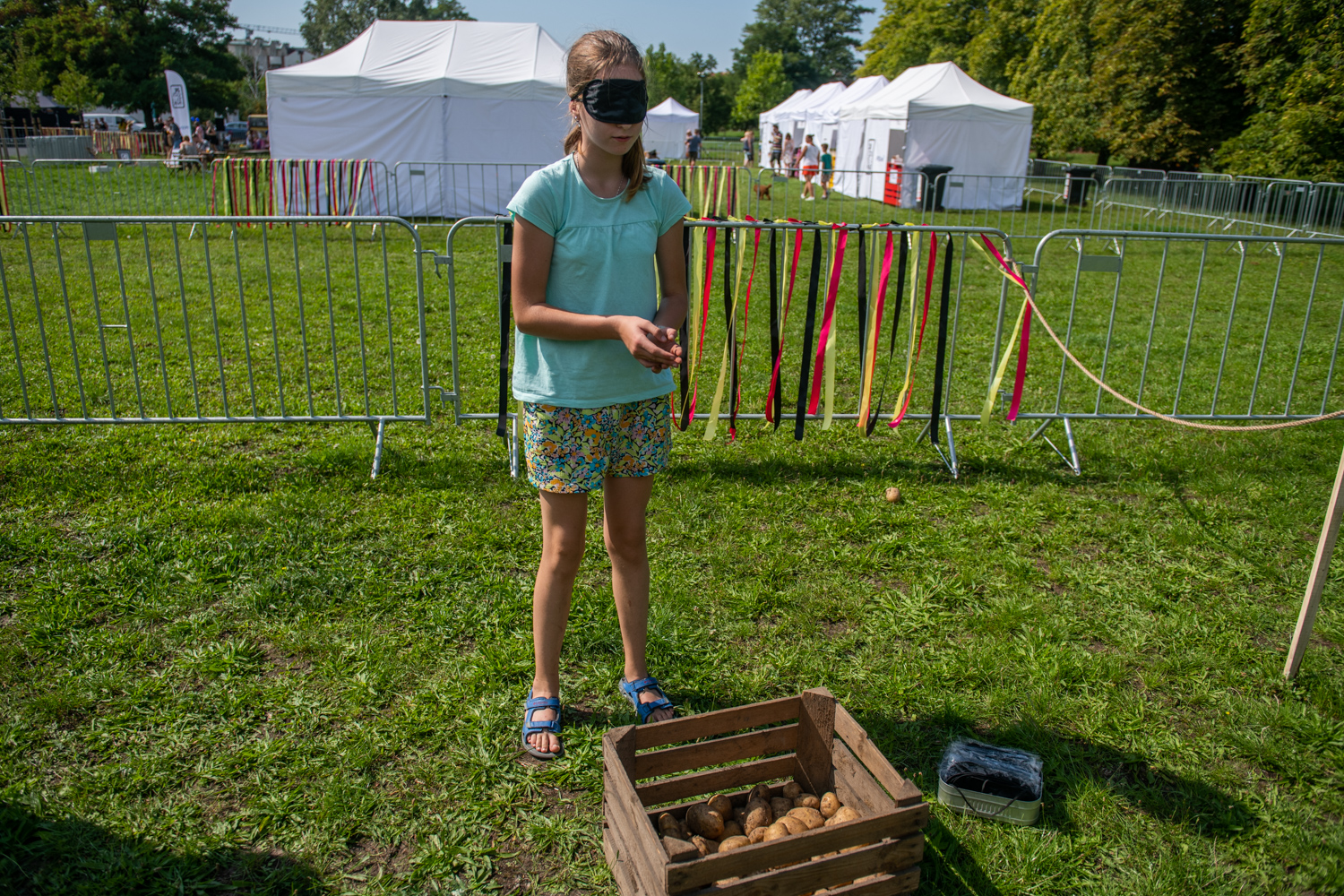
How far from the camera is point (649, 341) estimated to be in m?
2.31

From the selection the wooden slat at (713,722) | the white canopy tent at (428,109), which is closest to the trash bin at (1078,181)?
the white canopy tent at (428,109)

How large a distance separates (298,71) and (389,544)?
1557cm

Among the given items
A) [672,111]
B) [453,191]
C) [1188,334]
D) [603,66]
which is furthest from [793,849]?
[672,111]

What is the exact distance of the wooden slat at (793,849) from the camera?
1992 mm

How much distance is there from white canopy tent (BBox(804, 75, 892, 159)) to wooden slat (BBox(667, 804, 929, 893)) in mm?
28000

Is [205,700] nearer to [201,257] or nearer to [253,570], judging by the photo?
[253,570]

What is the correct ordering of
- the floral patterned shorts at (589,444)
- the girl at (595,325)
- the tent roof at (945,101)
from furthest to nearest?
1. the tent roof at (945,101)
2. the floral patterned shorts at (589,444)
3. the girl at (595,325)

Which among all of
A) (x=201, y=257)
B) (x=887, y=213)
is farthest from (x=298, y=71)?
(x=887, y=213)

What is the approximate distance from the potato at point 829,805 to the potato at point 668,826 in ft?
1.30

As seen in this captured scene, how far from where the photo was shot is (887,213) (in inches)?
819

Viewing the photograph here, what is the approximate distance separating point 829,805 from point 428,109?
17.2m

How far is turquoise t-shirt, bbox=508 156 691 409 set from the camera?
250cm

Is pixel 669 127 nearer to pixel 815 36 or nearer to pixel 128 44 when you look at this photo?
pixel 128 44

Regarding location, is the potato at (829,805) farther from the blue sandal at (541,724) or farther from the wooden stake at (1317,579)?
the wooden stake at (1317,579)
